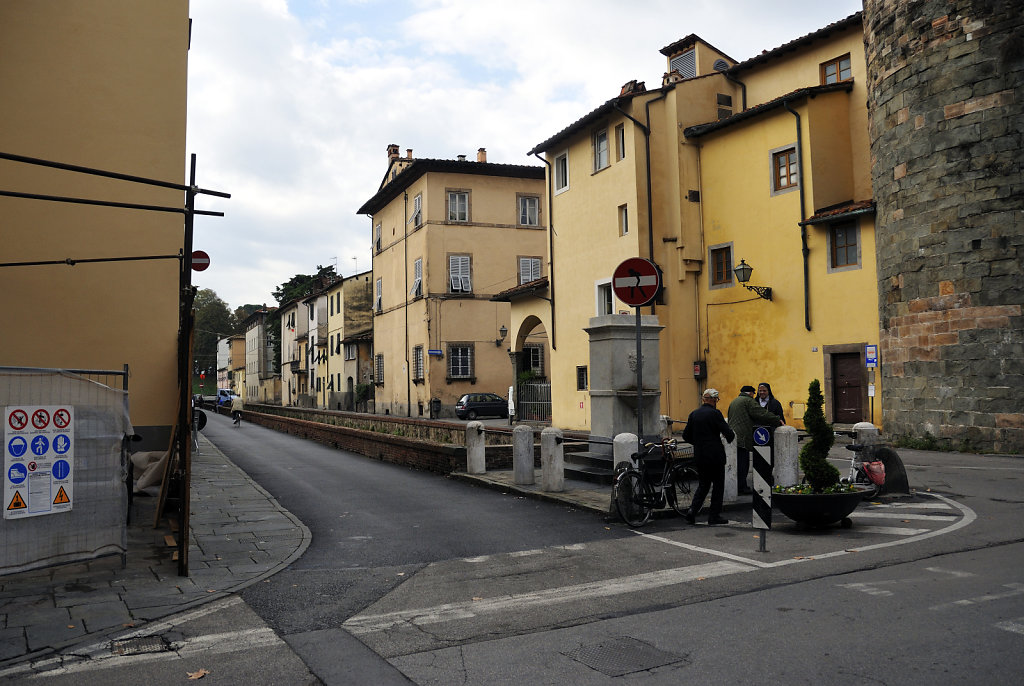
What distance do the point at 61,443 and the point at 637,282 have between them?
6457 mm

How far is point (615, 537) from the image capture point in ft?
28.7

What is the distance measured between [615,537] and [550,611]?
10.1 feet

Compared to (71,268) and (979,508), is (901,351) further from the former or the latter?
(71,268)

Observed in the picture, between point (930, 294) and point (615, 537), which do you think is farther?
point (930, 294)

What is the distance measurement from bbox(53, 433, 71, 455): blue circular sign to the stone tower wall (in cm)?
1695

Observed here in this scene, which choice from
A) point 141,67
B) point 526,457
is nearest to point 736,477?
point 526,457

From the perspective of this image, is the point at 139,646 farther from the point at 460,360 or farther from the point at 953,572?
the point at 460,360

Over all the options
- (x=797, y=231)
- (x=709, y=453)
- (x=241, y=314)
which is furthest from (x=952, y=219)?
(x=241, y=314)

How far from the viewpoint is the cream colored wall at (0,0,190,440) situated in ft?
40.3

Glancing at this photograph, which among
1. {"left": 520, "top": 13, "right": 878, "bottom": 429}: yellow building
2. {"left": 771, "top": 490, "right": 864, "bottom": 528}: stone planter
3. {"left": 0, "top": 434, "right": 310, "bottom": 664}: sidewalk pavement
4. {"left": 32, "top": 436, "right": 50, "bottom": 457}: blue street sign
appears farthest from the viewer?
{"left": 520, "top": 13, "right": 878, "bottom": 429}: yellow building

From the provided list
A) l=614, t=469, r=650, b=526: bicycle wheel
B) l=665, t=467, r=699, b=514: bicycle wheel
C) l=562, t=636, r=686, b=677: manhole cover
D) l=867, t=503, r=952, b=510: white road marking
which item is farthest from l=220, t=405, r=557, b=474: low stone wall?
l=562, t=636, r=686, b=677: manhole cover

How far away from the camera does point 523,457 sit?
12812 millimetres

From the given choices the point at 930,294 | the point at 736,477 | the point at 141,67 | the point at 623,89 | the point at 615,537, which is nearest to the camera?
the point at 615,537

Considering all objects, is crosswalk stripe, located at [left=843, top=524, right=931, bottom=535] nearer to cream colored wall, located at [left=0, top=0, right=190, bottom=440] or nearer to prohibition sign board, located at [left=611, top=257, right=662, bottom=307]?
prohibition sign board, located at [left=611, top=257, right=662, bottom=307]
